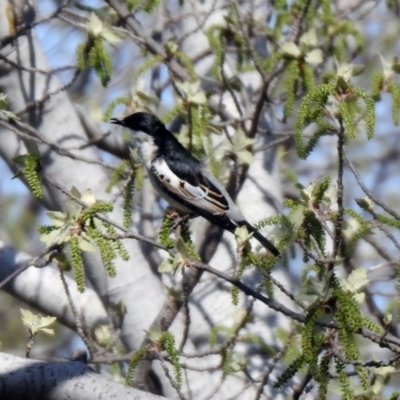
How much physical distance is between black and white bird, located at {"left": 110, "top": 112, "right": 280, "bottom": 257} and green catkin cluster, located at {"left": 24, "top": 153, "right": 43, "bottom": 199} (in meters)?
1.47

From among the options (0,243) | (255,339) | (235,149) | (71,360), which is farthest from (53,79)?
(71,360)

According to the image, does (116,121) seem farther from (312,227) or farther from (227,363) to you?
(312,227)

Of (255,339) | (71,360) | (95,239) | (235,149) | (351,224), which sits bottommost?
(71,360)

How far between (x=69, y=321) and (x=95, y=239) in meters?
2.64

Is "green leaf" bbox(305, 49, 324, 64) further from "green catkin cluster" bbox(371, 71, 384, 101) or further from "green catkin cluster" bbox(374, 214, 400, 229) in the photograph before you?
"green catkin cluster" bbox(374, 214, 400, 229)

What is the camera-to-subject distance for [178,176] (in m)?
5.59

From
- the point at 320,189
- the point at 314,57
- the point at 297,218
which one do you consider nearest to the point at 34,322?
the point at 297,218

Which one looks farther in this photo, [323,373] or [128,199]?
[128,199]

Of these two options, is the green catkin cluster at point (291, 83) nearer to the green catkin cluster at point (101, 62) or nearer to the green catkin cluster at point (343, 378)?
the green catkin cluster at point (101, 62)

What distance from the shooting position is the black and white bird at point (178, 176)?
5.37 m

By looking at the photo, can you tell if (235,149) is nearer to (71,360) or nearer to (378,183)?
(71,360)

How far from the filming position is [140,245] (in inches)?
240

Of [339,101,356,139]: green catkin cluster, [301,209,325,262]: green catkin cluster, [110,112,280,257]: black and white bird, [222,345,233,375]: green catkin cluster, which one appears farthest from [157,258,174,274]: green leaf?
[110,112,280,257]: black and white bird

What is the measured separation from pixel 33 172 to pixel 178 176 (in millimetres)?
1759
